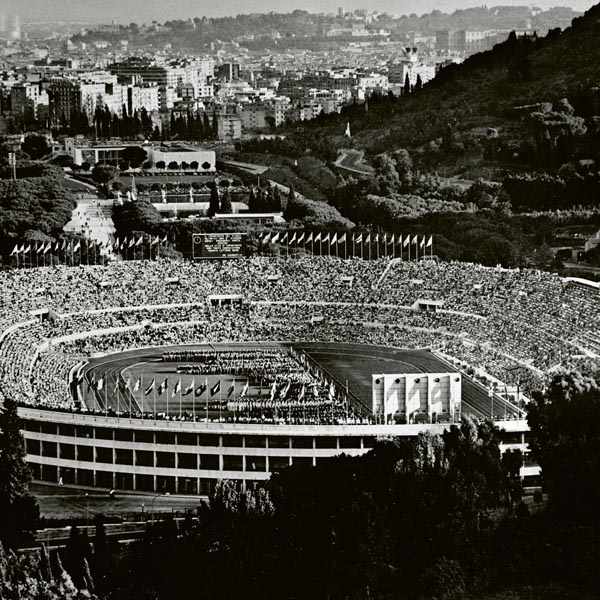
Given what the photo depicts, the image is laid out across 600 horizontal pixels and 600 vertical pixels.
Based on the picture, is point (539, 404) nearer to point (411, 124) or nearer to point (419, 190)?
point (419, 190)

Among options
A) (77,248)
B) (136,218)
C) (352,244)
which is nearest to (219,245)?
(77,248)

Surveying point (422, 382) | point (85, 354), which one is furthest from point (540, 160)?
point (422, 382)

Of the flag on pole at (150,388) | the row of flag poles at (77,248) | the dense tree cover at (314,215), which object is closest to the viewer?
the flag on pole at (150,388)

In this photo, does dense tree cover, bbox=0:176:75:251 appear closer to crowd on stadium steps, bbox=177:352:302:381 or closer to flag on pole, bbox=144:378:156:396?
crowd on stadium steps, bbox=177:352:302:381

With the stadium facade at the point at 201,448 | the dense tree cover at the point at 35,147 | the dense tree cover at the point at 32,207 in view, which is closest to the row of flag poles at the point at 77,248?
the dense tree cover at the point at 32,207

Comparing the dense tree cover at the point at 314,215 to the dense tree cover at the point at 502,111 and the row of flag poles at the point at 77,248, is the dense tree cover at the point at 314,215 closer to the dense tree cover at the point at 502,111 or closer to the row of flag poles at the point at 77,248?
the row of flag poles at the point at 77,248

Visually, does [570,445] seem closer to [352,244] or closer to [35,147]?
[352,244]

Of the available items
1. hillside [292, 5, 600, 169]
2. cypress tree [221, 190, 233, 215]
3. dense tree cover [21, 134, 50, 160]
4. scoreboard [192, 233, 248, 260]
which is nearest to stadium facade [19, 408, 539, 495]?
scoreboard [192, 233, 248, 260]
